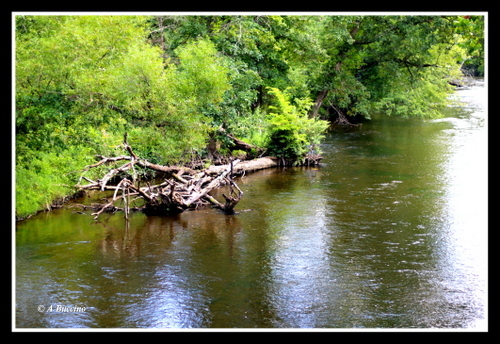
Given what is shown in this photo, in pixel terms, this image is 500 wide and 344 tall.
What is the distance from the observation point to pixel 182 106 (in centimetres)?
1923

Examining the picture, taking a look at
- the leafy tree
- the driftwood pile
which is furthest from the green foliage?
the leafy tree

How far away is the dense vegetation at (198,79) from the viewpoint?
1478cm

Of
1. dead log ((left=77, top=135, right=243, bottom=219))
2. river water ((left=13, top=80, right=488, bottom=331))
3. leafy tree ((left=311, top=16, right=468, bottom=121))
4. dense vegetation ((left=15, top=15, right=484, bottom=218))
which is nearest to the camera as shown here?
river water ((left=13, top=80, right=488, bottom=331))

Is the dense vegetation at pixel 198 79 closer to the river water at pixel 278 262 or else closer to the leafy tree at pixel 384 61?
the leafy tree at pixel 384 61

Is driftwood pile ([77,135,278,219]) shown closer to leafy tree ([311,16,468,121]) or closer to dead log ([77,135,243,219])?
dead log ([77,135,243,219])

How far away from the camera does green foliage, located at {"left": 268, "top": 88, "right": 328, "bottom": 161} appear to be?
997 inches

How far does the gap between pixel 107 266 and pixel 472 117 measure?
1353 inches

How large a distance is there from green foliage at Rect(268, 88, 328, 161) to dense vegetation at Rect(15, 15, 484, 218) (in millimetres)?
66

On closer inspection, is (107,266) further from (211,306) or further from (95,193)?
(95,193)

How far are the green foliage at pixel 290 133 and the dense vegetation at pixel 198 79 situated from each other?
66 mm

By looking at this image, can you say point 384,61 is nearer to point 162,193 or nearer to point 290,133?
point 290,133

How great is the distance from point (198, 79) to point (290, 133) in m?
5.72

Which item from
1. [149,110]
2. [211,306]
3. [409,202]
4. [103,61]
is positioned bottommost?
[211,306]

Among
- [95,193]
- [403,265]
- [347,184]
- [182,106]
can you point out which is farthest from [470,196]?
[95,193]
